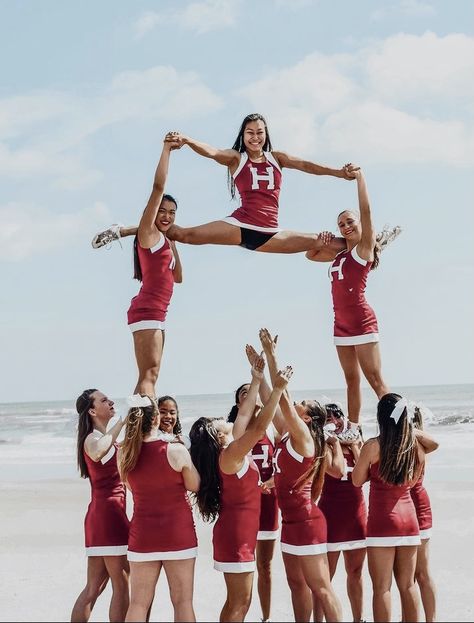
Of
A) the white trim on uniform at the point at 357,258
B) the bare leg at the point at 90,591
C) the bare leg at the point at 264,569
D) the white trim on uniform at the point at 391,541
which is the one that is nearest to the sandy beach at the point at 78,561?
the bare leg at the point at 264,569

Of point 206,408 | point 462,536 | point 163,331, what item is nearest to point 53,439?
point 206,408

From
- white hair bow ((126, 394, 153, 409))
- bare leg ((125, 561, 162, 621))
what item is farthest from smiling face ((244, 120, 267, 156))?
bare leg ((125, 561, 162, 621))

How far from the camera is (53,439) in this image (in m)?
27.3

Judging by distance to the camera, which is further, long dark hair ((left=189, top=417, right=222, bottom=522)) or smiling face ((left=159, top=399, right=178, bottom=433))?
smiling face ((left=159, top=399, right=178, bottom=433))

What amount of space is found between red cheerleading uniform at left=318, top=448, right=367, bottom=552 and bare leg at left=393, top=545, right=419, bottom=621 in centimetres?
52

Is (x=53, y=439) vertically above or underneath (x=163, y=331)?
underneath

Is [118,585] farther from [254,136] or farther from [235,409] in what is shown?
[254,136]

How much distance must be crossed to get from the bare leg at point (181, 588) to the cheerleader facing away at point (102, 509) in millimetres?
669

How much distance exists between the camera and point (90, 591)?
6.12 meters

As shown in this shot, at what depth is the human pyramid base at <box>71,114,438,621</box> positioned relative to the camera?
5.47 metres

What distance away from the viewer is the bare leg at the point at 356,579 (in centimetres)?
643

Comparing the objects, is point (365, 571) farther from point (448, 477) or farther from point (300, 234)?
point (448, 477)

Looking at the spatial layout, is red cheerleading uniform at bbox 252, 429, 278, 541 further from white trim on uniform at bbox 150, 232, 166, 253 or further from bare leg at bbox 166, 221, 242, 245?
white trim on uniform at bbox 150, 232, 166, 253

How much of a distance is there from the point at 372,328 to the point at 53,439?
2155 cm
